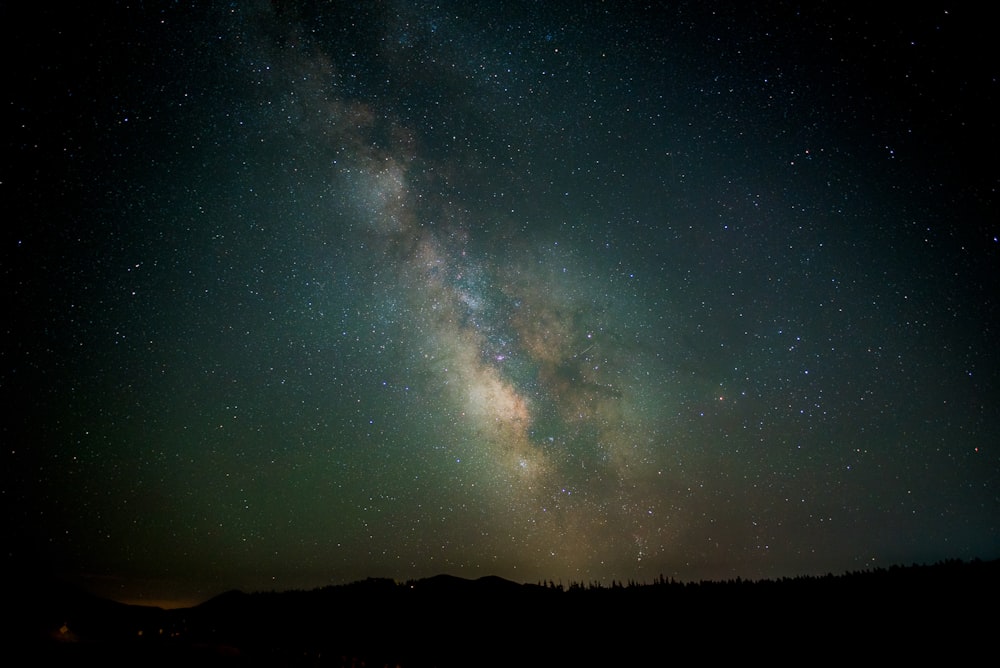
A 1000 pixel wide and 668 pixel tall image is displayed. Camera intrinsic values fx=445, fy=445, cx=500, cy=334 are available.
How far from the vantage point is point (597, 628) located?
68.7 feet

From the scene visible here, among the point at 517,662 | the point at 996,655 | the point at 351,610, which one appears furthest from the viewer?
the point at 351,610

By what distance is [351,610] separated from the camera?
29953 mm

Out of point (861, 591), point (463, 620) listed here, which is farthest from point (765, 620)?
point (463, 620)

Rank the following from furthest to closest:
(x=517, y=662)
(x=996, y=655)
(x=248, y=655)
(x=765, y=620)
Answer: (x=765, y=620), (x=517, y=662), (x=996, y=655), (x=248, y=655)

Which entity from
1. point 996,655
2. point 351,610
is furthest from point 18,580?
point 996,655

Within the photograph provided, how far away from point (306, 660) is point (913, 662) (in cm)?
1643

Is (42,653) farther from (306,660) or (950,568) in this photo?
(950,568)

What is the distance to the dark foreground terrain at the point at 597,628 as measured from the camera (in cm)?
1138

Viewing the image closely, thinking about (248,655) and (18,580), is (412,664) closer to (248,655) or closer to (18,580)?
(248,655)

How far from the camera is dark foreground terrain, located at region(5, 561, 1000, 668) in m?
11.4

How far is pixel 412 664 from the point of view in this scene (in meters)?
17.3

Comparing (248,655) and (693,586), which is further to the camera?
(693,586)

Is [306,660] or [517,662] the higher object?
[306,660]

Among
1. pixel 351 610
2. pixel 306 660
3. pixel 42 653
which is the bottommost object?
pixel 351 610
